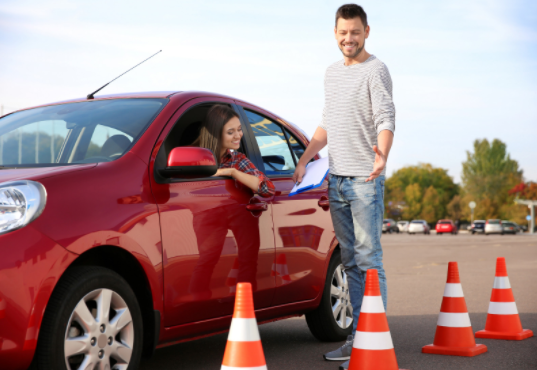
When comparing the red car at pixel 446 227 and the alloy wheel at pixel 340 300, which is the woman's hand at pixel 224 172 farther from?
the red car at pixel 446 227

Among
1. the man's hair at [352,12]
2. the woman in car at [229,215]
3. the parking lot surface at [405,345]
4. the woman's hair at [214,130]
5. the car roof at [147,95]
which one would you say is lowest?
the parking lot surface at [405,345]

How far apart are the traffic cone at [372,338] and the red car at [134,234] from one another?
0.78 meters

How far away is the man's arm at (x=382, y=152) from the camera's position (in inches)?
168

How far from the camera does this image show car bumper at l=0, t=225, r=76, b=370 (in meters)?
2.92

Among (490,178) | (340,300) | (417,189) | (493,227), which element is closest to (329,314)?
(340,300)

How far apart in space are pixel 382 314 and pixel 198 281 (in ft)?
3.53

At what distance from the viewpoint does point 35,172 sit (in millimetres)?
3426

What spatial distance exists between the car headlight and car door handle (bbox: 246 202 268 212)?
1528 mm

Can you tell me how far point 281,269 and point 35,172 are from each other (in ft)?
6.31

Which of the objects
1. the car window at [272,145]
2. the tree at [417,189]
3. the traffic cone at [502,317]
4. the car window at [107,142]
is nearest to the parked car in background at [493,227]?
the traffic cone at [502,317]

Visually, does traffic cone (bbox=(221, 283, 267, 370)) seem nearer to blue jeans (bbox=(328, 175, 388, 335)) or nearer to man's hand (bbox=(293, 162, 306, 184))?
blue jeans (bbox=(328, 175, 388, 335))

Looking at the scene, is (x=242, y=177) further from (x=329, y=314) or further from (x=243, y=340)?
(x=329, y=314)

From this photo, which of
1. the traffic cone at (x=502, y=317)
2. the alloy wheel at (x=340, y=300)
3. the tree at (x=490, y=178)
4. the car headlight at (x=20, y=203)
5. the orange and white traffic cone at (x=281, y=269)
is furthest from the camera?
the tree at (x=490, y=178)

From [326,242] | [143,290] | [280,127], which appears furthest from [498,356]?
[143,290]
